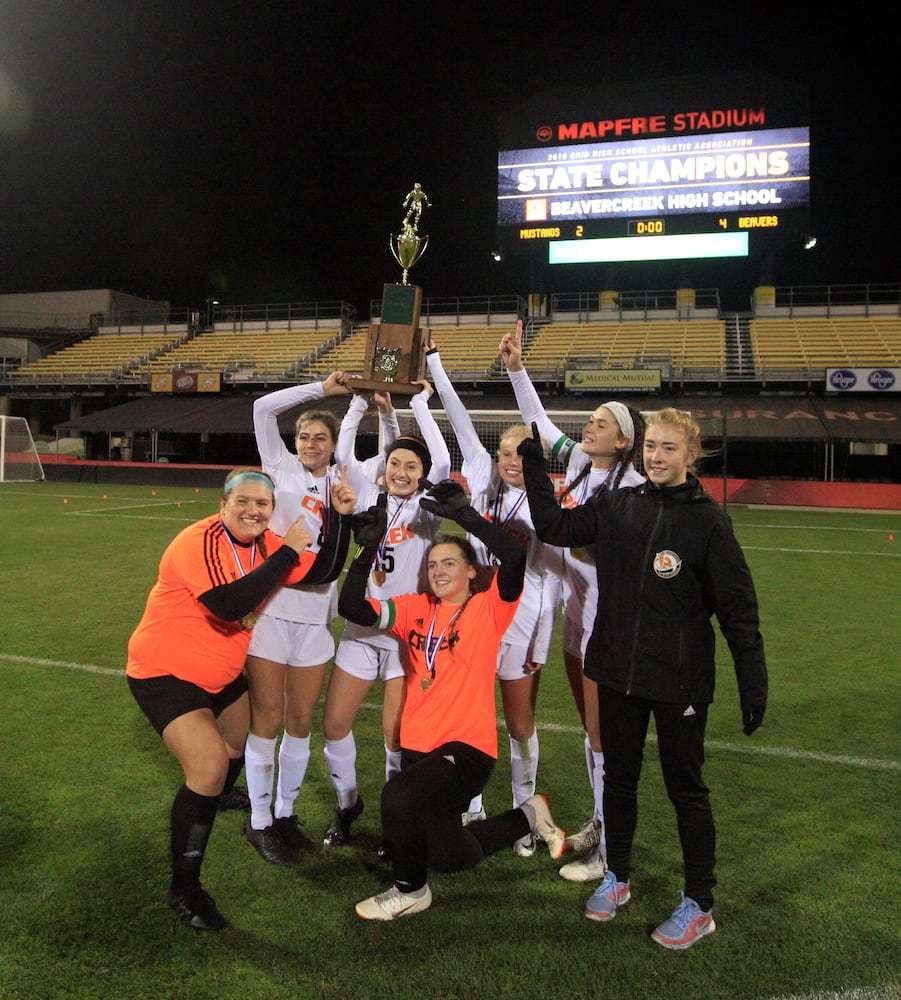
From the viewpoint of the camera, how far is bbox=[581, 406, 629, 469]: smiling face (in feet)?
10.6

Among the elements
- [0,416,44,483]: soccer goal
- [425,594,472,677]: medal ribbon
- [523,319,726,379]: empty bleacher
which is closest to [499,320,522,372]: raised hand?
[425,594,472,677]: medal ribbon

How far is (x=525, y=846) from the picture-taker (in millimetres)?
3434

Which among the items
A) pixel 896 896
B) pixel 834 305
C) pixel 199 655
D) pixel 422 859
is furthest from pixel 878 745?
pixel 834 305

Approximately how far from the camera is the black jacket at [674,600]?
268 centimetres

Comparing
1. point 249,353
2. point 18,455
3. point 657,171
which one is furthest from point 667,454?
point 249,353

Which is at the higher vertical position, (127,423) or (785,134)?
(785,134)

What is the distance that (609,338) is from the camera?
94.7 ft

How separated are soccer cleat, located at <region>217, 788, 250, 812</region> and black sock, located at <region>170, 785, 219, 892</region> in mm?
943

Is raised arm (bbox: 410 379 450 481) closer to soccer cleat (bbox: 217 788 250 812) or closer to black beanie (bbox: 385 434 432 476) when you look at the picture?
black beanie (bbox: 385 434 432 476)

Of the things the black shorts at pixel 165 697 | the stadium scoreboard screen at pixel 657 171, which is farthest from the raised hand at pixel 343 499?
the stadium scoreboard screen at pixel 657 171

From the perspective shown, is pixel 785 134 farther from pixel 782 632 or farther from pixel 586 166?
pixel 782 632

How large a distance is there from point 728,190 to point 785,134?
2.43 meters

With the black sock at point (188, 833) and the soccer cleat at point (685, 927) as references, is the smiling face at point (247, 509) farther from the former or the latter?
the soccer cleat at point (685, 927)

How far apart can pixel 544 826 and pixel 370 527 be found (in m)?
1.58
